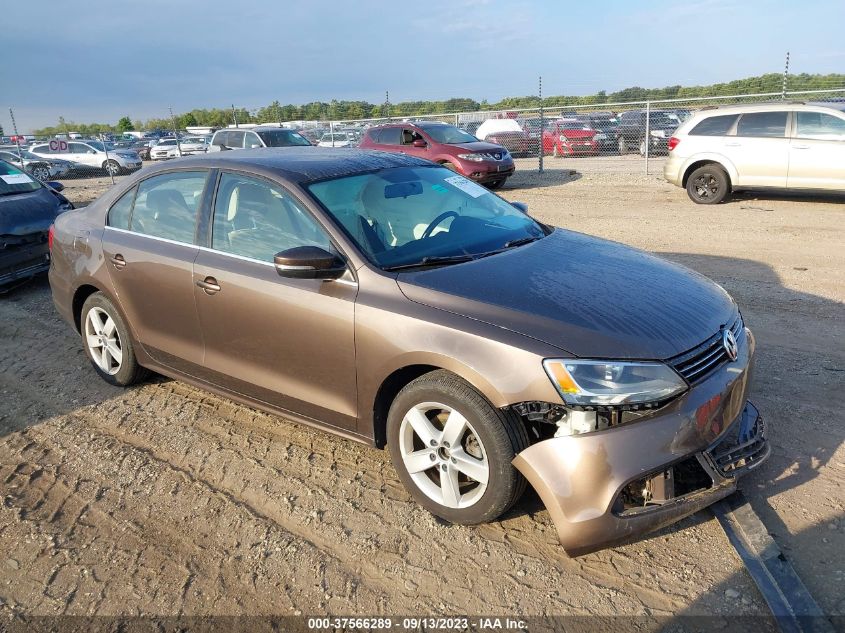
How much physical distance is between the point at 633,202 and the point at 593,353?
1078cm

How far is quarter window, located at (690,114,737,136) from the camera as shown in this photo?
1141cm

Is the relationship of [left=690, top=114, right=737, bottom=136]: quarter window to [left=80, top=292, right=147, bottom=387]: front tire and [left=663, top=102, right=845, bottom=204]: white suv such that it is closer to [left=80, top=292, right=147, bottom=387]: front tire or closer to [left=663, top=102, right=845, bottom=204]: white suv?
[left=663, top=102, right=845, bottom=204]: white suv

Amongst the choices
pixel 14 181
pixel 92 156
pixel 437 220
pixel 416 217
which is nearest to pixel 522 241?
pixel 437 220

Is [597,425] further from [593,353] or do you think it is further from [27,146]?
[27,146]

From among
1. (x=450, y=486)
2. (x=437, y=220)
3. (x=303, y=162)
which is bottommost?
(x=450, y=486)

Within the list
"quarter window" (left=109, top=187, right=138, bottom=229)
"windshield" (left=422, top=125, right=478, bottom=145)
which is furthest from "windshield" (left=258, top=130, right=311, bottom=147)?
"quarter window" (left=109, top=187, right=138, bottom=229)

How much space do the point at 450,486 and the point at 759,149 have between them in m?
10.4

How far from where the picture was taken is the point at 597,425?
2635mm

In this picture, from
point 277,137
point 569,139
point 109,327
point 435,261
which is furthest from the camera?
point 569,139

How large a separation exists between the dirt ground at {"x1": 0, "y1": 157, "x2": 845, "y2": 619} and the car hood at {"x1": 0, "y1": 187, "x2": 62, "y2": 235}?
306cm

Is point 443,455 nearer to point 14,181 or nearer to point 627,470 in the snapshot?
point 627,470

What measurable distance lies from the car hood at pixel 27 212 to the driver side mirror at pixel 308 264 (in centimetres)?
584

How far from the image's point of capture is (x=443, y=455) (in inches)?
120

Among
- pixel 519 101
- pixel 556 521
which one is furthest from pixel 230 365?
pixel 519 101
